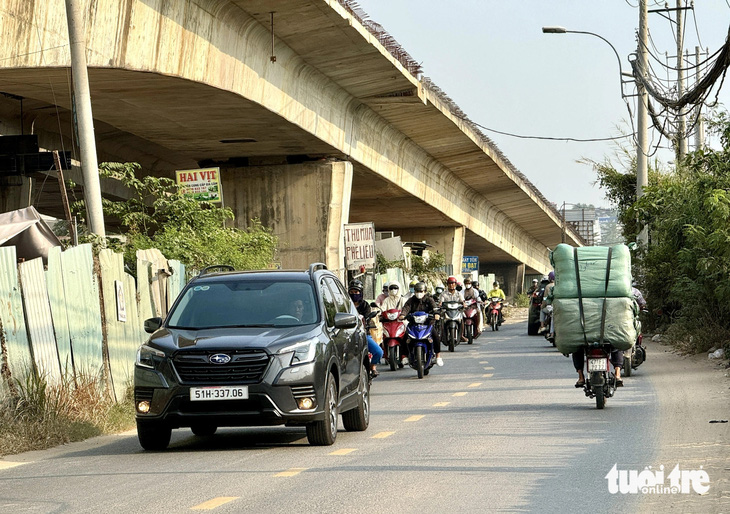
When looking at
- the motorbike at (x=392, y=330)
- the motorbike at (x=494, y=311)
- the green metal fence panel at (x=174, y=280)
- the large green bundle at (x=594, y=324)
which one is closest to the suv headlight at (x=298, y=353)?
the large green bundle at (x=594, y=324)

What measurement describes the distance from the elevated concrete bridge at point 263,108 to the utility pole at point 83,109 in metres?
2.45

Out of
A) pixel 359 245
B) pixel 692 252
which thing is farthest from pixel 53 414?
pixel 359 245

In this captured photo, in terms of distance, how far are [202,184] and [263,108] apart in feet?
7.00

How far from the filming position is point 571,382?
1841 cm

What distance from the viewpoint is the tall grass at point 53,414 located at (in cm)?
1191

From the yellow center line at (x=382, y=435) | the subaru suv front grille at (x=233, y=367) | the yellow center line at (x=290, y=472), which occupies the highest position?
the subaru suv front grille at (x=233, y=367)

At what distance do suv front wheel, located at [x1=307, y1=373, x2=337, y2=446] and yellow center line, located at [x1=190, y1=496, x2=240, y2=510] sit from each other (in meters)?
2.95

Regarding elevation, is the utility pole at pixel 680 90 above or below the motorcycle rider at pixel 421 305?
above

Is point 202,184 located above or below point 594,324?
above

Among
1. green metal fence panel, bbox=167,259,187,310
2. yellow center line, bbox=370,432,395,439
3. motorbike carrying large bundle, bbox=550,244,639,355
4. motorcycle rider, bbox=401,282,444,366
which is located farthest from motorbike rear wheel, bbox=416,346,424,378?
yellow center line, bbox=370,432,395,439

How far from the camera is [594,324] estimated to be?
14.2 m

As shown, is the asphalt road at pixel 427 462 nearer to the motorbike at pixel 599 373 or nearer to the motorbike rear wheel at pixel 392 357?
the motorbike at pixel 599 373

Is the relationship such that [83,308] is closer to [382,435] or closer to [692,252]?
[382,435]

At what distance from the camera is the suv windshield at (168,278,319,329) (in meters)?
11.7
